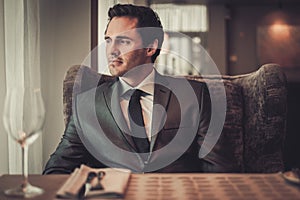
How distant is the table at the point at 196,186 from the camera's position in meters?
1.05

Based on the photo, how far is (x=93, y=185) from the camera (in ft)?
3.47

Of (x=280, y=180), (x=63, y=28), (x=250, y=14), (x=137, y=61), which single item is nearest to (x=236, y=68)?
(x=250, y=14)

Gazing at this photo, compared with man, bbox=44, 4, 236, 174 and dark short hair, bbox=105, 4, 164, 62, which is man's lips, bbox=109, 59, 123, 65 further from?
dark short hair, bbox=105, 4, 164, 62

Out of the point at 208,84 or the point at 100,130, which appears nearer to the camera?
the point at 100,130

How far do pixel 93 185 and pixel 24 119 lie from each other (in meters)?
0.24

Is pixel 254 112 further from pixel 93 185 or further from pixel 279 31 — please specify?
pixel 279 31

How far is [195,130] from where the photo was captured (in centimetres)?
191

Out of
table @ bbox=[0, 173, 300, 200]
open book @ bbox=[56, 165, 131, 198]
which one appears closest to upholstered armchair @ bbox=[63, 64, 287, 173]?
table @ bbox=[0, 173, 300, 200]

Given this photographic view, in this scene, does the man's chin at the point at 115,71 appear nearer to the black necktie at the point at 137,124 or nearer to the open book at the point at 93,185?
the black necktie at the point at 137,124

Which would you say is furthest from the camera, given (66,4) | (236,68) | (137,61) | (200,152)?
(236,68)

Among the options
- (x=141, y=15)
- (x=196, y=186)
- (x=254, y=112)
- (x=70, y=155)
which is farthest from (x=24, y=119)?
(x=254, y=112)

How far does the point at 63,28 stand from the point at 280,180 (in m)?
1.73

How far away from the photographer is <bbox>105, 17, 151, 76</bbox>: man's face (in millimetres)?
1978

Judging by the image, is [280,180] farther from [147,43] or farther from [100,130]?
[147,43]
